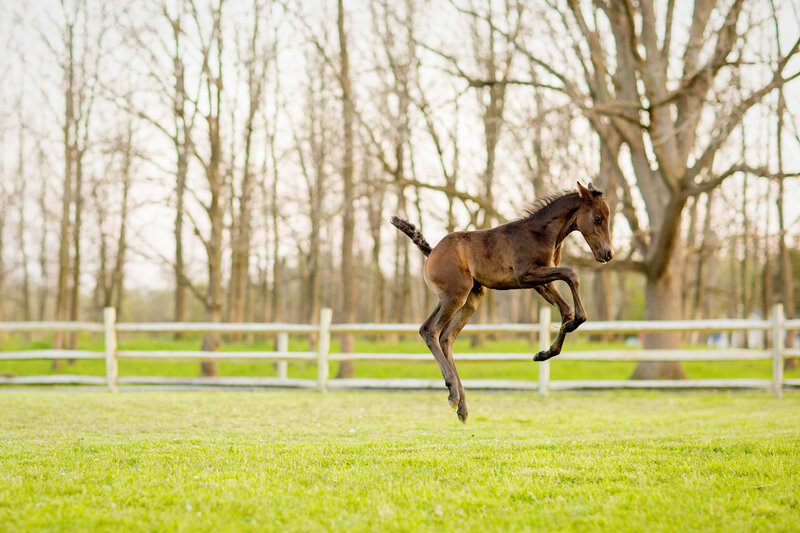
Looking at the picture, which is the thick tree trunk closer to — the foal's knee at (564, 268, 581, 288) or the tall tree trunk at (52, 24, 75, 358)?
the foal's knee at (564, 268, 581, 288)

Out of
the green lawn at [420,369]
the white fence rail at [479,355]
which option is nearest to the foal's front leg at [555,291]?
the white fence rail at [479,355]

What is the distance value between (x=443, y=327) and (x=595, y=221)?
4.25ft

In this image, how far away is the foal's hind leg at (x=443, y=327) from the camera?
195 inches

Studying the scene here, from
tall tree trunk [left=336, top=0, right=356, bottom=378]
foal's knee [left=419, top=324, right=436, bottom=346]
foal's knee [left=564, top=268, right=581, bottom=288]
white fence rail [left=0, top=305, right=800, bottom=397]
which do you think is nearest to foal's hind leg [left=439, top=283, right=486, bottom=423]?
foal's knee [left=419, top=324, right=436, bottom=346]

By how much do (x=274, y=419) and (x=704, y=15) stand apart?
11.7 meters

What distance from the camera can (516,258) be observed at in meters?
4.75

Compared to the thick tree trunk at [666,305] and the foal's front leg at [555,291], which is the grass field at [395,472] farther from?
the thick tree trunk at [666,305]

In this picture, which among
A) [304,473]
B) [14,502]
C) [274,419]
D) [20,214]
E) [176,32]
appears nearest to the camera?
[14,502]

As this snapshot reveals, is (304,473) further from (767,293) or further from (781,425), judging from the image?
(767,293)

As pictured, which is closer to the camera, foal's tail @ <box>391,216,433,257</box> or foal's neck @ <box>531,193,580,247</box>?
foal's neck @ <box>531,193,580,247</box>

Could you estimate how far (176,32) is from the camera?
1638 centimetres

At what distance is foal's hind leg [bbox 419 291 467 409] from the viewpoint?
4965 millimetres

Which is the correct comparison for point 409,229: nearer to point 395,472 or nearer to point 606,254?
point 606,254

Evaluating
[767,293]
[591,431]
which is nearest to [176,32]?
[591,431]
